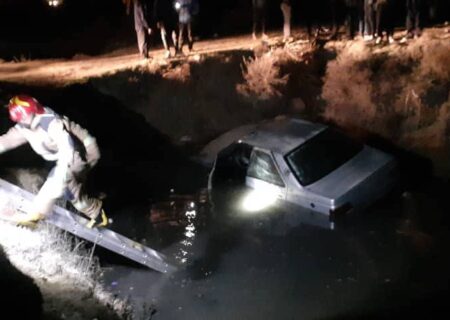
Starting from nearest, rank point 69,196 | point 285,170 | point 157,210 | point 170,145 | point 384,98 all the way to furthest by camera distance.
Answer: point 69,196
point 285,170
point 157,210
point 384,98
point 170,145

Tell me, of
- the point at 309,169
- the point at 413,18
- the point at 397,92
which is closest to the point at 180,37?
the point at 397,92

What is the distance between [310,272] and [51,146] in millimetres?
3669

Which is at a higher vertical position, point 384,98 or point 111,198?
point 384,98

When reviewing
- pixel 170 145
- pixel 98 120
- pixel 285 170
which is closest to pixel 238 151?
pixel 285 170

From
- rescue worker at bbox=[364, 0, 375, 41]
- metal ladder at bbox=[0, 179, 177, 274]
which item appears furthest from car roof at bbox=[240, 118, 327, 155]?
rescue worker at bbox=[364, 0, 375, 41]

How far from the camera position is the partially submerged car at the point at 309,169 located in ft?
27.2

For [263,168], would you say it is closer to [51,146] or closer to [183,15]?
[51,146]

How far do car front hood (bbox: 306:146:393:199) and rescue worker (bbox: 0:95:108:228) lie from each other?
130 inches

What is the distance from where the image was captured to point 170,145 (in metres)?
13.7

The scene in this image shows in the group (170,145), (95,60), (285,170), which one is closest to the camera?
(285,170)

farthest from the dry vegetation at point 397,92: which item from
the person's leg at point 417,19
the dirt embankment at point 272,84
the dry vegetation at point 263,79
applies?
the dry vegetation at point 263,79

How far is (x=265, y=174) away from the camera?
898cm

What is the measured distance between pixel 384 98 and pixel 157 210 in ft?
18.5

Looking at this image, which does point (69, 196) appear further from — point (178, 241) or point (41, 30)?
point (41, 30)
